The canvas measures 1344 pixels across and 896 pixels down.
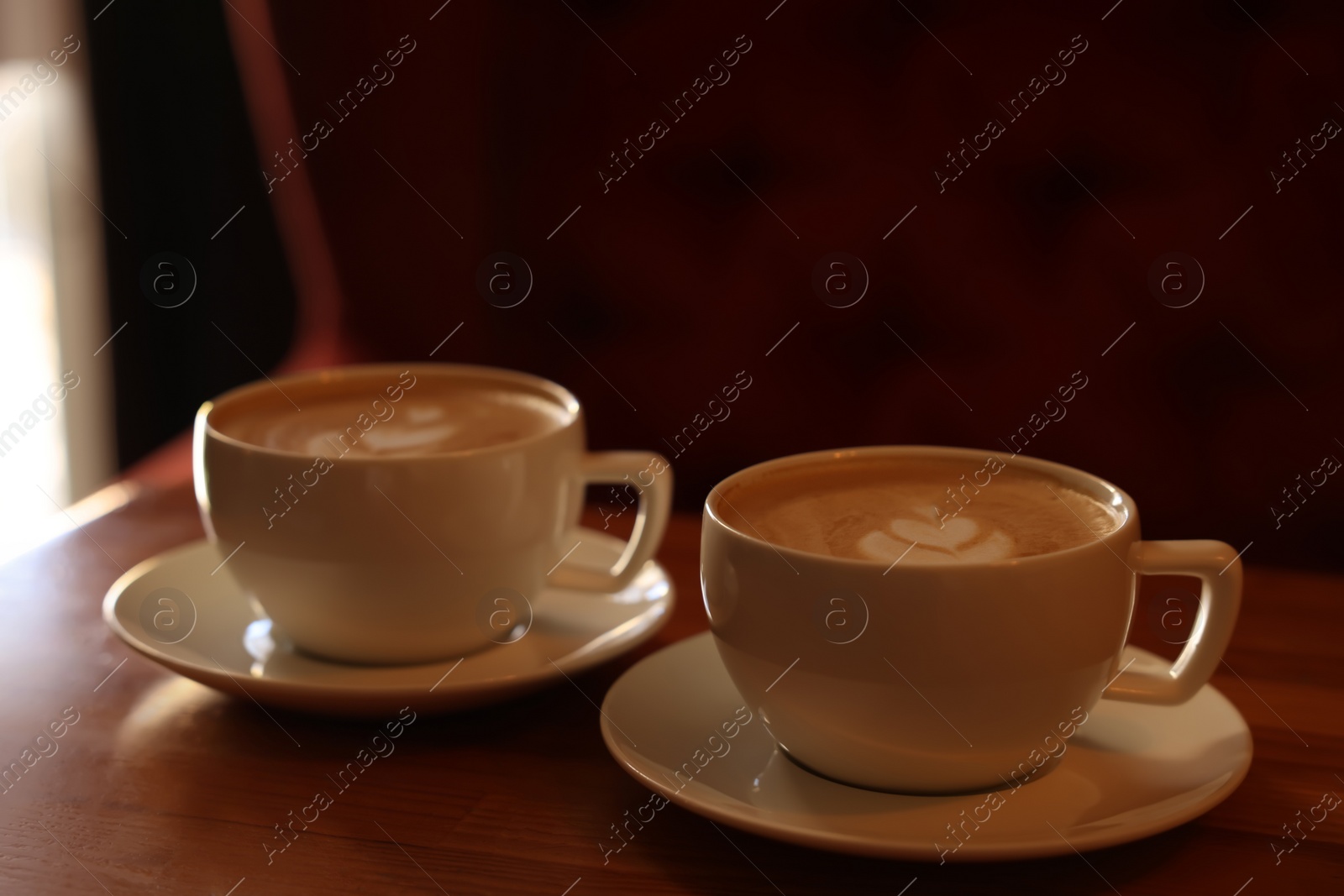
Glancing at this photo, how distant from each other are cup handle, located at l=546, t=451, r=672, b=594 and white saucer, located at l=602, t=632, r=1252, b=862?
11 cm

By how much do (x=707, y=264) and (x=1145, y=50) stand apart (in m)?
0.42

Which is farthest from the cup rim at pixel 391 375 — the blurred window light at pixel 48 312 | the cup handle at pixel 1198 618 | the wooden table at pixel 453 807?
the blurred window light at pixel 48 312

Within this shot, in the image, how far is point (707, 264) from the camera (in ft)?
3.86

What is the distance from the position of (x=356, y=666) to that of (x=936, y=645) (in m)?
0.35

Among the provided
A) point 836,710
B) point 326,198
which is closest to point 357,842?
point 836,710

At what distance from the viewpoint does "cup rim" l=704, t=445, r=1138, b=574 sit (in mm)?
491

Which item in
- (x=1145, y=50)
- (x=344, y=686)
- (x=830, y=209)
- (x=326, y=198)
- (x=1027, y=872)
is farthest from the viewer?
(x=326, y=198)

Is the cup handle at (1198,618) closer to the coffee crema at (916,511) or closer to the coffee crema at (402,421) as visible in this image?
the coffee crema at (916,511)

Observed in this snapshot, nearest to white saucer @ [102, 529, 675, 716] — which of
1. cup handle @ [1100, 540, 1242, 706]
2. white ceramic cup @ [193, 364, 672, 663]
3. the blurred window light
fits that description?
white ceramic cup @ [193, 364, 672, 663]

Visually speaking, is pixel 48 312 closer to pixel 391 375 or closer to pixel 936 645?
pixel 391 375

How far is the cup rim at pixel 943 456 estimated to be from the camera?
49cm

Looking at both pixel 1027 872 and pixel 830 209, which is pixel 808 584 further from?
pixel 830 209

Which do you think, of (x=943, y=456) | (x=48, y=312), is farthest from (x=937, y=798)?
(x=48, y=312)

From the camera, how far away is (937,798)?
1.72 ft
